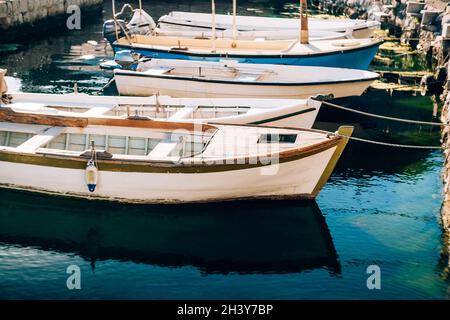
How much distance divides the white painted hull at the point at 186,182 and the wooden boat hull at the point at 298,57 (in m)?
10.0

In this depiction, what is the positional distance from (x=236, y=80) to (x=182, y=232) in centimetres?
904

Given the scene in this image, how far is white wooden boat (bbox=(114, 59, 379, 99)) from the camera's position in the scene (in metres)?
21.5

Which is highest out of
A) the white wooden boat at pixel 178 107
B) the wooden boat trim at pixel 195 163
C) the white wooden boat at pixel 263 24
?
the white wooden boat at pixel 263 24

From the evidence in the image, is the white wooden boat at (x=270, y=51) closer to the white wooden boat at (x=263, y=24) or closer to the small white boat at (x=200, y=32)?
the small white boat at (x=200, y=32)

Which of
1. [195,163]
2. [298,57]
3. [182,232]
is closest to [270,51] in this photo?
[298,57]

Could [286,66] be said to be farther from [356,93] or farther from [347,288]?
[347,288]

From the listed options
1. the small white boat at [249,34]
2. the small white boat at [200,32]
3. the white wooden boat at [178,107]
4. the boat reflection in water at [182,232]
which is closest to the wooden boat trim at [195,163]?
the boat reflection in water at [182,232]

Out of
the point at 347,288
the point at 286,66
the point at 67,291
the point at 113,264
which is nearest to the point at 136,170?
the point at 113,264

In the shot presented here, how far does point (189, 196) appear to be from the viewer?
49.6 feet

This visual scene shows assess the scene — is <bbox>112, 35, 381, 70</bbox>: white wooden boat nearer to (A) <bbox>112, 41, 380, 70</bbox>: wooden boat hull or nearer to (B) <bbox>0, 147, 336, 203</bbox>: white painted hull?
(A) <bbox>112, 41, 380, 70</bbox>: wooden boat hull

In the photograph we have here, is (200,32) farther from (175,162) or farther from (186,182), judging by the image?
(175,162)

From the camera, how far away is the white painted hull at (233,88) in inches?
845

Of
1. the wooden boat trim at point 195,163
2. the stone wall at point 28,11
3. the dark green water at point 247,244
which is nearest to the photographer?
the dark green water at point 247,244

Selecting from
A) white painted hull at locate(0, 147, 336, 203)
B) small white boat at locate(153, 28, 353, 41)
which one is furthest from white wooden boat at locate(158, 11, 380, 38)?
white painted hull at locate(0, 147, 336, 203)
